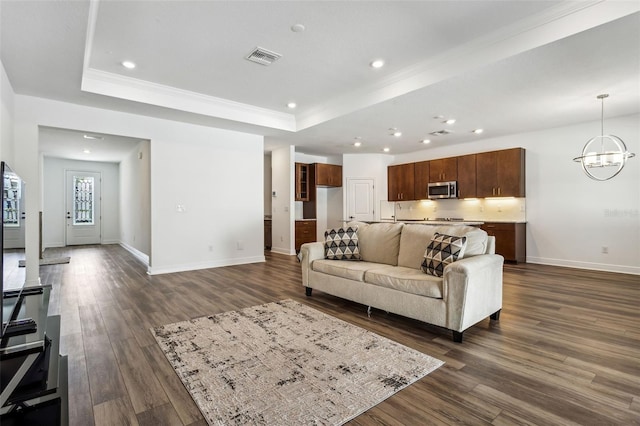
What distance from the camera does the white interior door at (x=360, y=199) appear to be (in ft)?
29.0

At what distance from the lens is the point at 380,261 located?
386 cm

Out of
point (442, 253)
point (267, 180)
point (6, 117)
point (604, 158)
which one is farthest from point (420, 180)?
point (6, 117)

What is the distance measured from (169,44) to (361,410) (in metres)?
3.90

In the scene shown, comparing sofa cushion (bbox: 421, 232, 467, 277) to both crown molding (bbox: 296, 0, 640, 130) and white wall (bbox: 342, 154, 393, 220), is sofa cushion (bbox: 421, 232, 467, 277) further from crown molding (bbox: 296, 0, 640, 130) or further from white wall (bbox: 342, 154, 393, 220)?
white wall (bbox: 342, 154, 393, 220)

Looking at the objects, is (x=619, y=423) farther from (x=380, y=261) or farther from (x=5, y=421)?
(x=5, y=421)

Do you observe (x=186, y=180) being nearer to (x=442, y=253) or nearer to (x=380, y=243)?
(x=380, y=243)

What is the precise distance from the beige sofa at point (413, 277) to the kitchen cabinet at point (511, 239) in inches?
146

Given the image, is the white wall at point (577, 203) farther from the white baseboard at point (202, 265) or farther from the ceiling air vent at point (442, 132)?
the white baseboard at point (202, 265)

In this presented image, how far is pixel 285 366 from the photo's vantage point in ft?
7.39

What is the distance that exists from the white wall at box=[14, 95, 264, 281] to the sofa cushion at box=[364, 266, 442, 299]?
3.77m

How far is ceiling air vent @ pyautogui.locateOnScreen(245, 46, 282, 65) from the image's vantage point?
3.58 metres

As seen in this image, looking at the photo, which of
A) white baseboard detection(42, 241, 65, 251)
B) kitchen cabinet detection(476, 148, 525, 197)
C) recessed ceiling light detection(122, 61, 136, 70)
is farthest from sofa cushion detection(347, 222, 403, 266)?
white baseboard detection(42, 241, 65, 251)

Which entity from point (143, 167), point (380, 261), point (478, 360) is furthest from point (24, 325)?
point (143, 167)

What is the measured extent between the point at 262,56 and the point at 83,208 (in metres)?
9.42
